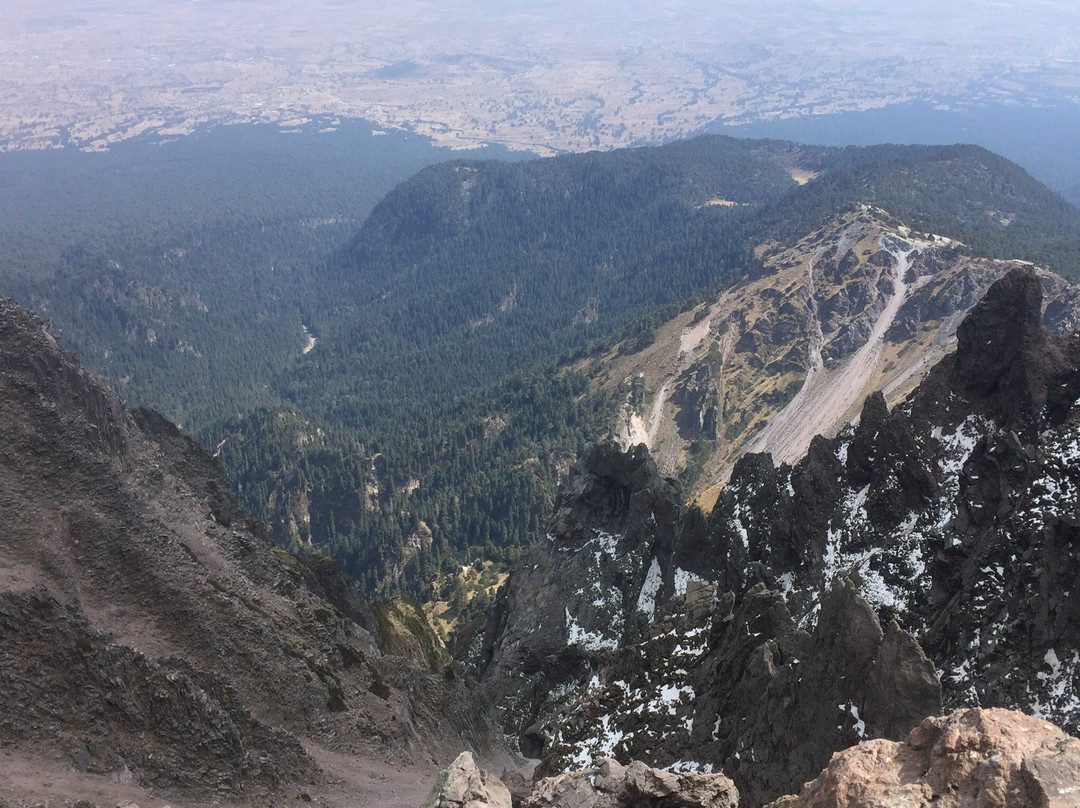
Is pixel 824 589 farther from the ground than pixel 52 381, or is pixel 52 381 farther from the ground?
pixel 52 381

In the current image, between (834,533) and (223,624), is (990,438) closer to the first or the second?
(834,533)

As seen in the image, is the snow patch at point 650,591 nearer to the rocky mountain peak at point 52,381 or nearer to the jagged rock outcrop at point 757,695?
the jagged rock outcrop at point 757,695

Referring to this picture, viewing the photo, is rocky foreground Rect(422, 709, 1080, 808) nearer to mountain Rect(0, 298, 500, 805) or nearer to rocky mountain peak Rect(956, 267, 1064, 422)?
mountain Rect(0, 298, 500, 805)

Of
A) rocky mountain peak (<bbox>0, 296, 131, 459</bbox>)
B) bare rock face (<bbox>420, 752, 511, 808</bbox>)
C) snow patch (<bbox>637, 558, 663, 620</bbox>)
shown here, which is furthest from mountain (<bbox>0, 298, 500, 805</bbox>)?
bare rock face (<bbox>420, 752, 511, 808</bbox>)

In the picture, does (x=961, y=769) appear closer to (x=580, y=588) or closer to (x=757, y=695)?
(x=757, y=695)

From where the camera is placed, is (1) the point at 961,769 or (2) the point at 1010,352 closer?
(1) the point at 961,769

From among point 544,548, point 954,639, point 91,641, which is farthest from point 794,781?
point 544,548

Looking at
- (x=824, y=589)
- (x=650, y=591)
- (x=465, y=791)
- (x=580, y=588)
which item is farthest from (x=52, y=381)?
(x=824, y=589)

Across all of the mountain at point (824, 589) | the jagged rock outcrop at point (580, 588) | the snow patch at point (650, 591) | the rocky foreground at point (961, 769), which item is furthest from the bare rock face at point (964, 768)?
the snow patch at point (650, 591)
